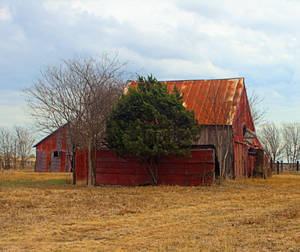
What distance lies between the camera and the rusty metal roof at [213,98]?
23.0 m

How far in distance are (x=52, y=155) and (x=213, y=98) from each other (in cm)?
2477

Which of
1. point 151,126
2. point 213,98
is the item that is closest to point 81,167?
point 151,126

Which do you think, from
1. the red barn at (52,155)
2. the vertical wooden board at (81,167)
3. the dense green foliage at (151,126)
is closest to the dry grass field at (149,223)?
the dense green foliage at (151,126)

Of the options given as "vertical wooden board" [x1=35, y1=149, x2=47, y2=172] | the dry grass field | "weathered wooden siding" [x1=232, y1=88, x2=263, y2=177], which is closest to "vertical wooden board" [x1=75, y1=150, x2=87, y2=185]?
the dry grass field

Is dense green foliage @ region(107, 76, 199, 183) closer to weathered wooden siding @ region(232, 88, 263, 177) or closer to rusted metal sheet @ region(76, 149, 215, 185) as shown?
rusted metal sheet @ region(76, 149, 215, 185)

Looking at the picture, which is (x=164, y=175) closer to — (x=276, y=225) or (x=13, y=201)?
(x=13, y=201)

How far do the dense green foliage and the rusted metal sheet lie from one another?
2.96 ft

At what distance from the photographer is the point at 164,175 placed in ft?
64.4

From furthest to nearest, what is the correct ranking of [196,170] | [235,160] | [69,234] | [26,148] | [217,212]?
[26,148] < [235,160] < [196,170] < [217,212] < [69,234]

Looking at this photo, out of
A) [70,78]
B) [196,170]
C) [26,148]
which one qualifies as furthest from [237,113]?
[26,148]

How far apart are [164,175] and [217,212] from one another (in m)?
9.36

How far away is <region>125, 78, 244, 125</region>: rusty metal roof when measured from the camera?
2297 cm

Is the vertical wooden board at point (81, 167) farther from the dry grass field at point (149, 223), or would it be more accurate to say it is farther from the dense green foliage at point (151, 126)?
the dry grass field at point (149, 223)

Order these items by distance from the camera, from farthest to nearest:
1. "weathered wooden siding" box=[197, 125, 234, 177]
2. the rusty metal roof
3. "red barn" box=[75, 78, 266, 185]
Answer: the rusty metal roof < "weathered wooden siding" box=[197, 125, 234, 177] < "red barn" box=[75, 78, 266, 185]
